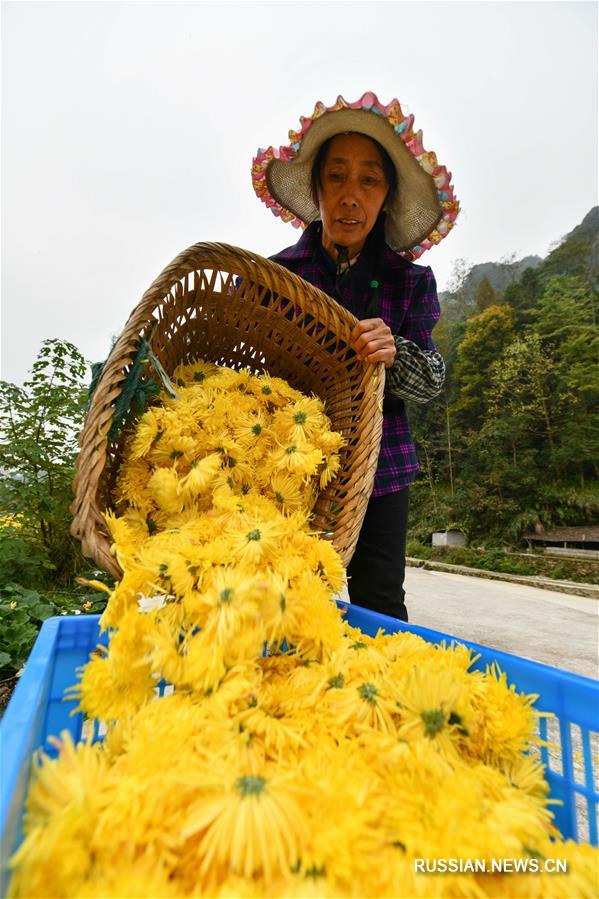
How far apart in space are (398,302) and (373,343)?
524mm

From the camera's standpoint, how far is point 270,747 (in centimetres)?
54

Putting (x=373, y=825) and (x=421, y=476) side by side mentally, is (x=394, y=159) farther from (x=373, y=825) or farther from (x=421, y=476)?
(x=421, y=476)

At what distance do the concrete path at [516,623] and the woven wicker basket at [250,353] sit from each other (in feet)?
5.65

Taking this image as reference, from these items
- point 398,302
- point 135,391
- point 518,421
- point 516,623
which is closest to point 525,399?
point 518,421

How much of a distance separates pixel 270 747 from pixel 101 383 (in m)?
0.68

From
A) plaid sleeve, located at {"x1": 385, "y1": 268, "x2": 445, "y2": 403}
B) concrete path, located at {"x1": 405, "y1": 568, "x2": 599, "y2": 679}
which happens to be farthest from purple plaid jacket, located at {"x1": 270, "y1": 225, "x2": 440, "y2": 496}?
concrete path, located at {"x1": 405, "y1": 568, "x2": 599, "y2": 679}

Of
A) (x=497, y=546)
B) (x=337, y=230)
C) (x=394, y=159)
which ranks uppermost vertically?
(x=394, y=159)

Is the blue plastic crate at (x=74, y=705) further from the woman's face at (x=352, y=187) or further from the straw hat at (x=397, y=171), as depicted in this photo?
the straw hat at (x=397, y=171)

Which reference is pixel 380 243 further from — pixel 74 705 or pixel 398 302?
pixel 74 705

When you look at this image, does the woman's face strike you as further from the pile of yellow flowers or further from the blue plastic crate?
the blue plastic crate

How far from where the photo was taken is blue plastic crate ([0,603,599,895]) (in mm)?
447

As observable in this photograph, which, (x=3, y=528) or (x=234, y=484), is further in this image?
(x=3, y=528)

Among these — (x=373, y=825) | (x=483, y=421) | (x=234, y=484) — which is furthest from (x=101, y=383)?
(x=483, y=421)

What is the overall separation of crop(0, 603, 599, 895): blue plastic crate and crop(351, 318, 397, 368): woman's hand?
0.60 m
